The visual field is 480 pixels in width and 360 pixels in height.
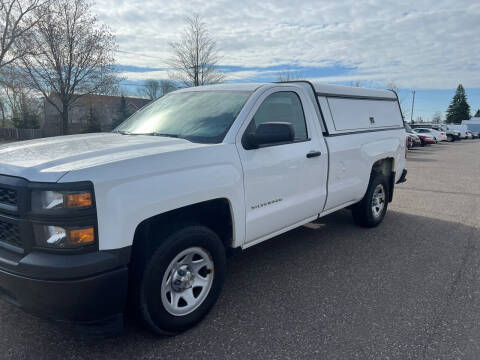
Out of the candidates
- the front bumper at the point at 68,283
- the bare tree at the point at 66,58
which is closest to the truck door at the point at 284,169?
the front bumper at the point at 68,283

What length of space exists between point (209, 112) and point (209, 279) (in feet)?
5.06

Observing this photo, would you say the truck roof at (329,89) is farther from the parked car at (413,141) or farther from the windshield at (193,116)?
the parked car at (413,141)

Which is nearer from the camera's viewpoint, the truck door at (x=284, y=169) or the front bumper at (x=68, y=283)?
the front bumper at (x=68, y=283)

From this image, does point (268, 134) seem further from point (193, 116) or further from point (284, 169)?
point (193, 116)

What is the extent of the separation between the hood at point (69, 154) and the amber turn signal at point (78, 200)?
0.14m

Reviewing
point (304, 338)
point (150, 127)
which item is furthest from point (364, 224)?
point (150, 127)

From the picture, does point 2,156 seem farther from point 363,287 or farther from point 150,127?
point 363,287

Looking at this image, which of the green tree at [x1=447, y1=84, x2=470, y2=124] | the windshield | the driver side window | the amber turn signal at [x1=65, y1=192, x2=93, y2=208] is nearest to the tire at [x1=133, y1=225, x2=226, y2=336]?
Result: the amber turn signal at [x1=65, y1=192, x2=93, y2=208]

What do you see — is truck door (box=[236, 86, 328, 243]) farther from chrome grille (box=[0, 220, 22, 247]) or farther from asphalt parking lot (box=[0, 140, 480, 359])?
chrome grille (box=[0, 220, 22, 247])

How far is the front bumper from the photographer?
2107 mm

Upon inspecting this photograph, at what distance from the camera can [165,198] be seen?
2.45 metres

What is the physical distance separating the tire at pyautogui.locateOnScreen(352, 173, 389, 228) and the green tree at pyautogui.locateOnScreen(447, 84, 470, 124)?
332 ft

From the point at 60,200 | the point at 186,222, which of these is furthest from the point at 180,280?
the point at 60,200

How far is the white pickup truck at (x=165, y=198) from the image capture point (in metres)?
2.14
